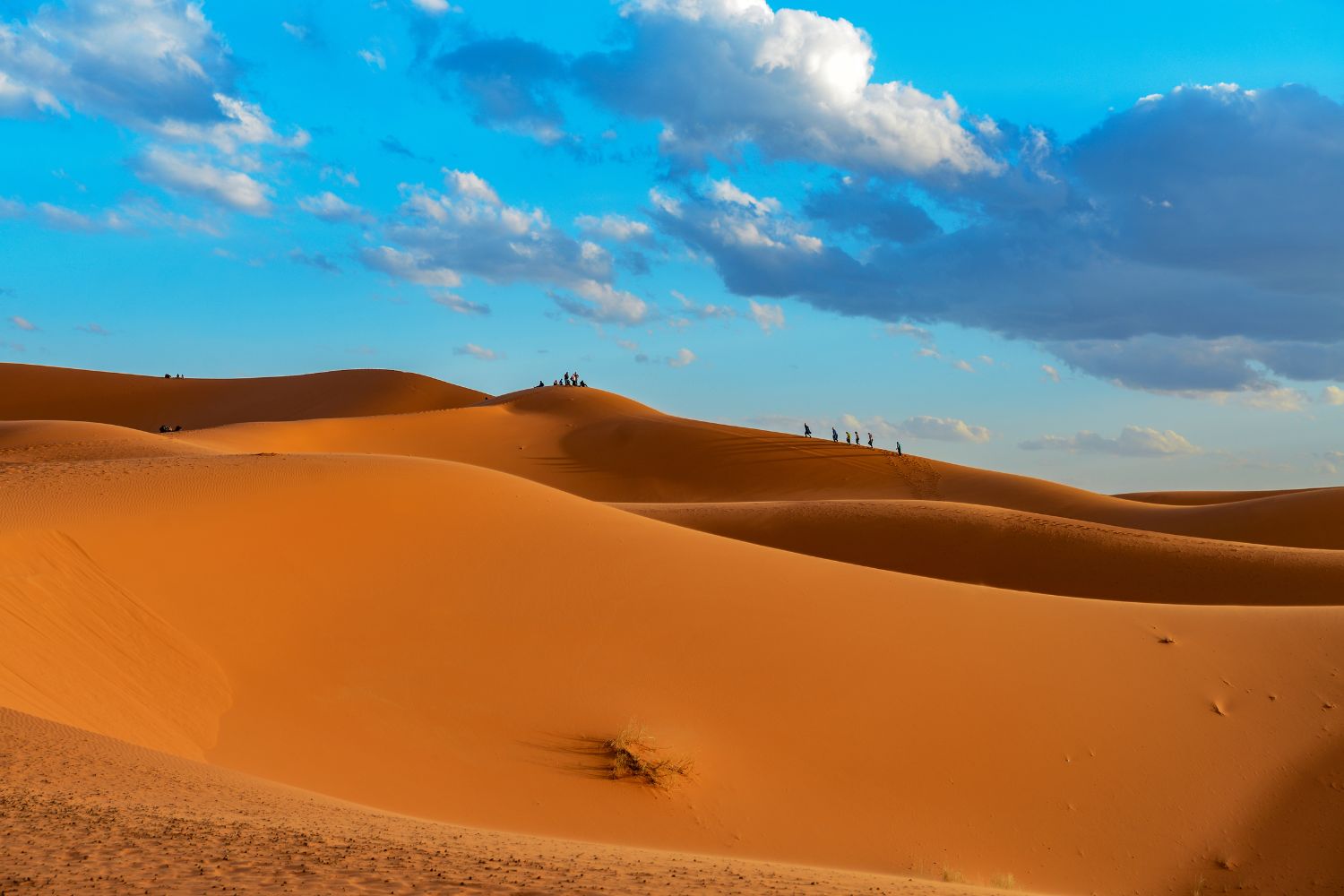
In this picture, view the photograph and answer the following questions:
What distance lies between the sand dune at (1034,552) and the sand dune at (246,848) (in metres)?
20.0

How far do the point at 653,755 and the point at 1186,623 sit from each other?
925 cm

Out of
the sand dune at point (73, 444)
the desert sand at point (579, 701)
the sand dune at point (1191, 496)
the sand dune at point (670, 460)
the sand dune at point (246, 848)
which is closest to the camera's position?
Answer: the sand dune at point (246, 848)

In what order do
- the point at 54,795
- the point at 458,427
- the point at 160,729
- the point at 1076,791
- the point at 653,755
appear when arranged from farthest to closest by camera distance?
the point at 458,427, the point at 1076,791, the point at 653,755, the point at 160,729, the point at 54,795

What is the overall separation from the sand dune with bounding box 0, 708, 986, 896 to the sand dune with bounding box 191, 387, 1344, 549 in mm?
34588

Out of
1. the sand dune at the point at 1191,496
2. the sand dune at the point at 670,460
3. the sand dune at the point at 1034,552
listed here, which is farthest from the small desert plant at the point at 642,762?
the sand dune at the point at 1191,496

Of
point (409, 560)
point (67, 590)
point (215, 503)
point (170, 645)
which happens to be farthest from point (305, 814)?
point (215, 503)

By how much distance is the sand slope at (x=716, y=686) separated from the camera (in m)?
10.3

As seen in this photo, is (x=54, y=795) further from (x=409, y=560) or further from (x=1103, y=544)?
(x=1103, y=544)

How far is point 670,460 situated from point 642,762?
41.8 m

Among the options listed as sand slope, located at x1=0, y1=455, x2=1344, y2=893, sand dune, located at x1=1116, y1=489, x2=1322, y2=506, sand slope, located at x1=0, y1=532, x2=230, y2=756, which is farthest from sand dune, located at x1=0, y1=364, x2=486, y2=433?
sand slope, located at x1=0, y1=532, x2=230, y2=756

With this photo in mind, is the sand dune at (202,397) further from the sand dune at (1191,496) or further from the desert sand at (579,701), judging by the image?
the desert sand at (579,701)

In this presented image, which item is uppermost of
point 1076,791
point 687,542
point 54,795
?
point 687,542

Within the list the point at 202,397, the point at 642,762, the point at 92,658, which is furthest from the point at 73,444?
the point at 202,397

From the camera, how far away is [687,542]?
17.5 meters
